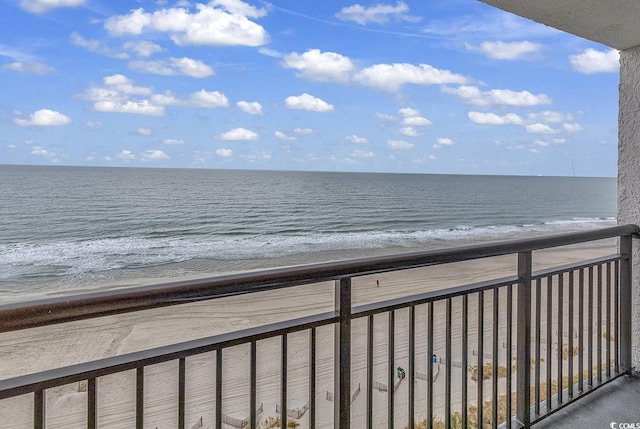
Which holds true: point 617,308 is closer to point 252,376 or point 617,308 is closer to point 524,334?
point 524,334

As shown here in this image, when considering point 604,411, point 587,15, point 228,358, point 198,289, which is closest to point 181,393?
point 198,289

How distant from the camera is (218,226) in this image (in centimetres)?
1941

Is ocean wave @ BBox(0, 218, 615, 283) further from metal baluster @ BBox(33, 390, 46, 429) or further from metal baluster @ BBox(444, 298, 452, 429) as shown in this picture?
metal baluster @ BBox(33, 390, 46, 429)

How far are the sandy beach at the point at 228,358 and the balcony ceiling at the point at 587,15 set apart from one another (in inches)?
55.1

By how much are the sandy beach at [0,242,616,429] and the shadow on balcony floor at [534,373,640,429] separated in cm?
57

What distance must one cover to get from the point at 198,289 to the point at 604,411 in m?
1.91

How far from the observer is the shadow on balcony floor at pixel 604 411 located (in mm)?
1716

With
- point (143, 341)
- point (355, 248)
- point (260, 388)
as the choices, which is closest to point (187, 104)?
point (355, 248)

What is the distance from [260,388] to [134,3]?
1091 inches

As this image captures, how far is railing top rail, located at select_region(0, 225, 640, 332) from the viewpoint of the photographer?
689 mm

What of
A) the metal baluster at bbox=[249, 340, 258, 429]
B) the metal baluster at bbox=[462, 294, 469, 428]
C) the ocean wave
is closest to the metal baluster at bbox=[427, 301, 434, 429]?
the metal baluster at bbox=[462, 294, 469, 428]

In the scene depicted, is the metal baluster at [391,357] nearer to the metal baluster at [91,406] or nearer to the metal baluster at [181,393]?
the metal baluster at [181,393]

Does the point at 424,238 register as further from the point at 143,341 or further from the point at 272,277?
the point at 272,277

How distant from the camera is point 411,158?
32.1 metres
